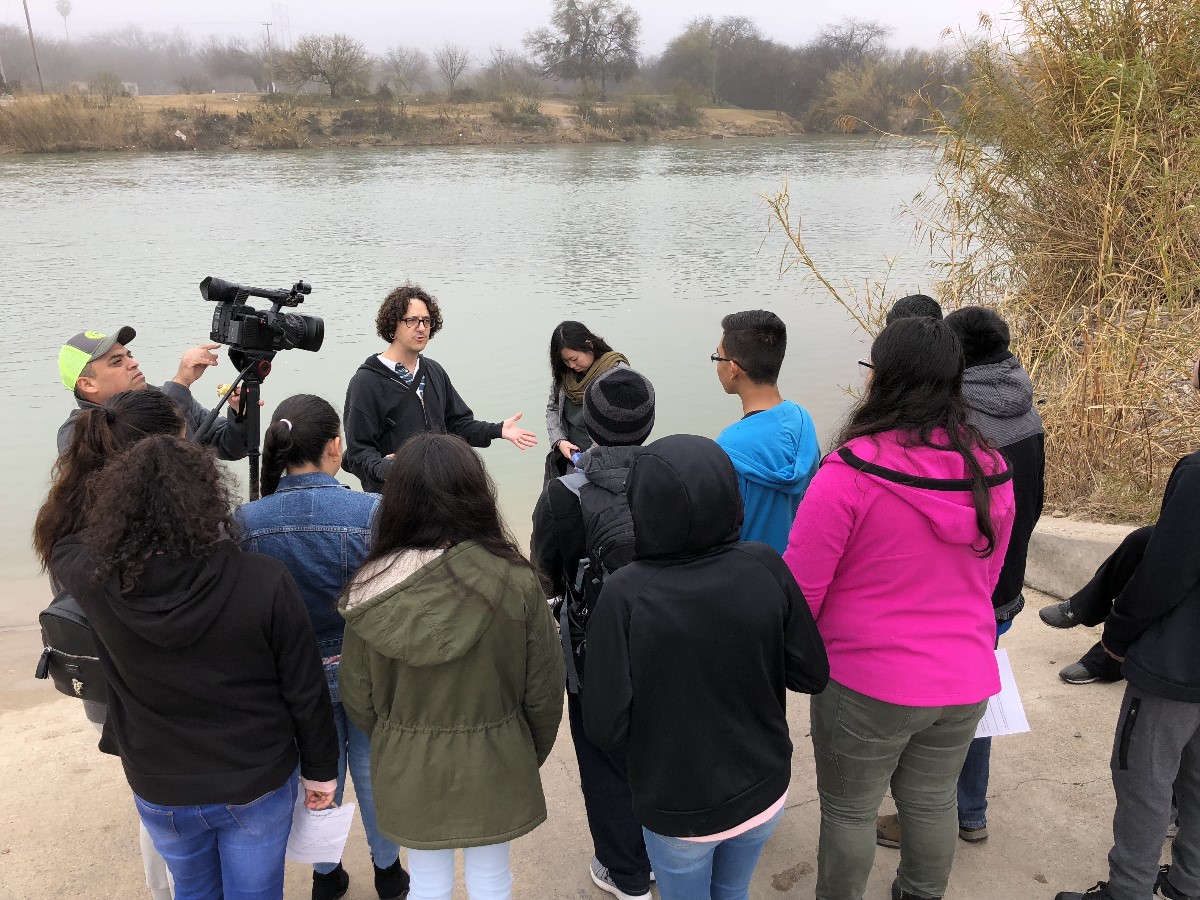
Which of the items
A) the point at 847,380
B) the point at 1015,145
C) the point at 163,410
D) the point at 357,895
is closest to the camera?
the point at 163,410

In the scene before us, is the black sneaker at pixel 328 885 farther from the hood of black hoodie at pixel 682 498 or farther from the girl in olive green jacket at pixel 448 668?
the hood of black hoodie at pixel 682 498

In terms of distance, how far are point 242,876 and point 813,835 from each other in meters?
1.52

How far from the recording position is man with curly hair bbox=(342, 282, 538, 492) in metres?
3.17

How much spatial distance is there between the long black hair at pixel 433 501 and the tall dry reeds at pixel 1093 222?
3.55m

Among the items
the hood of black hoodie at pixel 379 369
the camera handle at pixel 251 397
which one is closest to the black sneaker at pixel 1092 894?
the camera handle at pixel 251 397

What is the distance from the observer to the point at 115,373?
2.86 meters

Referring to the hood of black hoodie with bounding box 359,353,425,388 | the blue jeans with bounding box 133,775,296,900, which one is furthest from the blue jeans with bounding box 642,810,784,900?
the hood of black hoodie with bounding box 359,353,425,388

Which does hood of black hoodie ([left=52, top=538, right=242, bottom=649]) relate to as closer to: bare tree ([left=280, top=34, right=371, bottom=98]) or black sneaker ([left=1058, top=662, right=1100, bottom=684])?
black sneaker ([left=1058, top=662, right=1100, bottom=684])

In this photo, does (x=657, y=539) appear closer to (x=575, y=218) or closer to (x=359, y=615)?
(x=359, y=615)

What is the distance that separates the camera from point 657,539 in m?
1.61

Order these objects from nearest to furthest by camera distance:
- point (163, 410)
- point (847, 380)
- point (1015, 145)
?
point (163, 410), point (1015, 145), point (847, 380)

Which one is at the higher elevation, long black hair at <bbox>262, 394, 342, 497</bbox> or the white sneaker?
long black hair at <bbox>262, 394, 342, 497</bbox>

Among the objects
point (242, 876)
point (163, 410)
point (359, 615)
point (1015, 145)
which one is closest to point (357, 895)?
point (242, 876)

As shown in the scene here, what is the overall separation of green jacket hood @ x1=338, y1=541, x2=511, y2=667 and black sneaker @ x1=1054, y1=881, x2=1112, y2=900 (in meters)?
1.68
